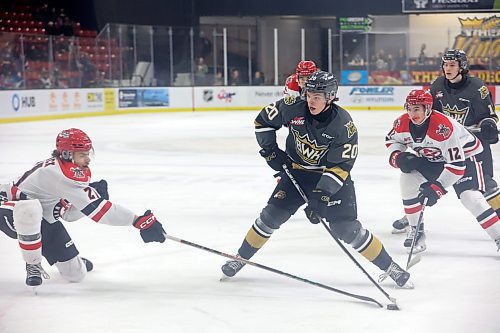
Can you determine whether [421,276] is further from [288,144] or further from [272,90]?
[272,90]

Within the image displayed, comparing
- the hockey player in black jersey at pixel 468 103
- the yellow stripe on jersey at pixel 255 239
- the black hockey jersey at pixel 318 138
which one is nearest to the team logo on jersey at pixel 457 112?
the hockey player in black jersey at pixel 468 103

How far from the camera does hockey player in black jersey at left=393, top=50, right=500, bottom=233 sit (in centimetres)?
474

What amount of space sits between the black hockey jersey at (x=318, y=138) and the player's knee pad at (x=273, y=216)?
229 mm

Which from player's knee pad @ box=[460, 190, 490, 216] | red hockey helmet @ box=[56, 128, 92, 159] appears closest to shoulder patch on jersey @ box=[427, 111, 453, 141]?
player's knee pad @ box=[460, 190, 490, 216]

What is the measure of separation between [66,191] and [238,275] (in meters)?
0.97

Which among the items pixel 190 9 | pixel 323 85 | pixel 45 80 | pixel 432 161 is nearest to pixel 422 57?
pixel 190 9

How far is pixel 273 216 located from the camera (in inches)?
148

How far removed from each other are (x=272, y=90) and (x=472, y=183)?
14.5m

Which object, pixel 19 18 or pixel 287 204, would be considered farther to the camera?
pixel 19 18

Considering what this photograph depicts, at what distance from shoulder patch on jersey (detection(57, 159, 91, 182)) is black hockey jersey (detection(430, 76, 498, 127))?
2268 millimetres

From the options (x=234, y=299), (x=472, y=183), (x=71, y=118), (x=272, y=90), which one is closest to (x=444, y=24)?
(x=272, y=90)

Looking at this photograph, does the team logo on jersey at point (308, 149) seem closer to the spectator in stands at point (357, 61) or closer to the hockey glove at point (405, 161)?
the hockey glove at point (405, 161)

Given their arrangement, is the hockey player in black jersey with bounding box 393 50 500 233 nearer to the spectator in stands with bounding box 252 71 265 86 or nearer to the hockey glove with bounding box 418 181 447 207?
the hockey glove with bounding box 418 181 447 207

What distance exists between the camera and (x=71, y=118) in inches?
624
